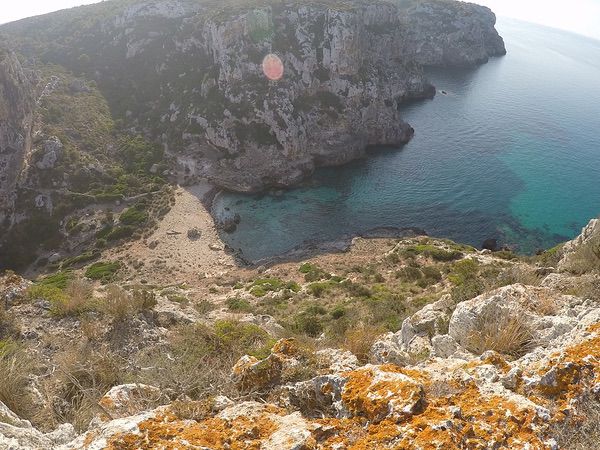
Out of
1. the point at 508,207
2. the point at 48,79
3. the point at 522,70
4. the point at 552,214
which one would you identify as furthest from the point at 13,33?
the point at 522,70

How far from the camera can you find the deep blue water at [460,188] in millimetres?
51906

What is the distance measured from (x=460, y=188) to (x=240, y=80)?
138 feet

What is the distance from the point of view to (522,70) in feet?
467

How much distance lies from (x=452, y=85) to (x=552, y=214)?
72007 mm

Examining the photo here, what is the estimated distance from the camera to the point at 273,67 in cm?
7162

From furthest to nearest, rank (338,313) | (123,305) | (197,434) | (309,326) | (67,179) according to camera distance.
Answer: (67,179), (338,313), (309,326), (123,305), (197,434)

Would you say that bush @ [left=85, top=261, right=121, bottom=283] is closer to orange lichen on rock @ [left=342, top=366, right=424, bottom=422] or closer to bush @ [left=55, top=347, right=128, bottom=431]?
bush @ [left=55, top=347, right=128, bottom=431]

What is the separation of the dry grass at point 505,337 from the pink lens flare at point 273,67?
68900 mm

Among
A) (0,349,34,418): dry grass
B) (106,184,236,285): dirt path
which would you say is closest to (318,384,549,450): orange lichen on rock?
(0,349,34,418): dry grass

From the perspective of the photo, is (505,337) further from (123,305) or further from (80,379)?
(123,305)

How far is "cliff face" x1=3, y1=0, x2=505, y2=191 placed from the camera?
2576 inches

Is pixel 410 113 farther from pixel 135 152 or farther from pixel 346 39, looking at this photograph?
pixel 135 152

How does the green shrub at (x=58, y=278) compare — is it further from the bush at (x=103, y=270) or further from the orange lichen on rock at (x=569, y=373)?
the orange lichen on rock at (x=569, y=373)

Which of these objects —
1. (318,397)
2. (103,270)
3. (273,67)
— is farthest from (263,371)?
(273,67)
